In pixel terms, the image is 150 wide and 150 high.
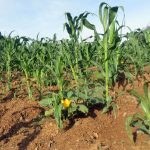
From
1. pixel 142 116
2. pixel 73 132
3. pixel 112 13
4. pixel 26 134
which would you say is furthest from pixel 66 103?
pixel 112 13

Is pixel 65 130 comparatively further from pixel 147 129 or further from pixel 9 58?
pixel 9 58

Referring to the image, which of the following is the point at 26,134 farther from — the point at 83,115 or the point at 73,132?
the point at 83,115

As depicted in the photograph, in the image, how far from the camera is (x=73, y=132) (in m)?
3.55

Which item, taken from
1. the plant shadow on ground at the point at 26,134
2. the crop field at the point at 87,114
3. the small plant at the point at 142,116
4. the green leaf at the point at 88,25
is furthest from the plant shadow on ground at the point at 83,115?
the green leaf at the point at 88,25

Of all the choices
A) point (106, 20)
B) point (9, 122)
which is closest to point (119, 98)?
point (106, 20)

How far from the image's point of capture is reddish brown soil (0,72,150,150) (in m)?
3.29

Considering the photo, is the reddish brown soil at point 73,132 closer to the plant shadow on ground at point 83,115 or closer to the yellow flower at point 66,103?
the plant shadow on ground at point 83,115

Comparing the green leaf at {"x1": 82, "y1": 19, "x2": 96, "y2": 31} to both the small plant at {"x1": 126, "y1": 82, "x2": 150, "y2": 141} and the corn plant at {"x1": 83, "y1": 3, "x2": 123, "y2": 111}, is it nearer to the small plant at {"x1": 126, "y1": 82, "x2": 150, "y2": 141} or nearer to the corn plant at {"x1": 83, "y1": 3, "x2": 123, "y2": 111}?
the corn plant at {"x1": 83, "y1": 3, "x2": 123, "y2": 111}

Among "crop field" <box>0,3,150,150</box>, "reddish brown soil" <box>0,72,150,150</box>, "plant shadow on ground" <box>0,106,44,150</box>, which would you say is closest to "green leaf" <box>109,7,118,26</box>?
"crop field" <box>0,3,150,150</box>

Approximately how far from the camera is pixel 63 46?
14.8 ft

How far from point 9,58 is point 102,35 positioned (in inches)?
92.7

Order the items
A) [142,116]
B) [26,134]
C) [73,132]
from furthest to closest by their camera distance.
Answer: [26,134] < [73,132] < [142,116]

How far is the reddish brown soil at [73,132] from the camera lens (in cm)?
329

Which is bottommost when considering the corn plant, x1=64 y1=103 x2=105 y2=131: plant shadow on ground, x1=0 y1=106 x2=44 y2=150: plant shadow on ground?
x1=0 y1=106 x2=44 y2=150: plant shadow on ground
